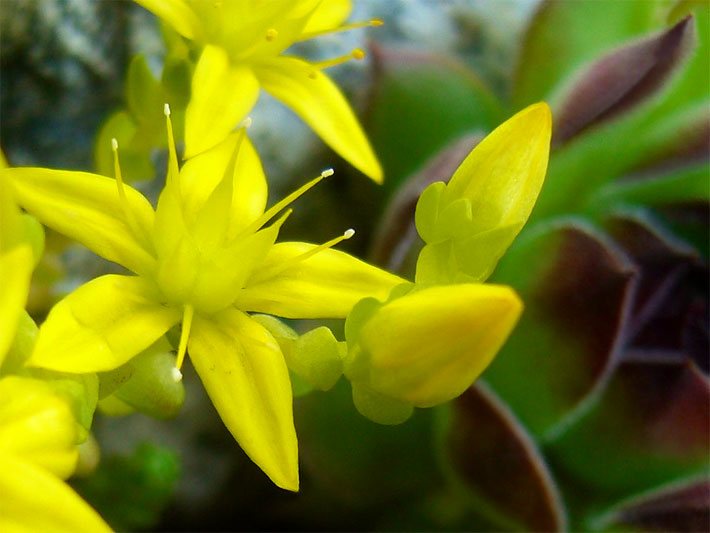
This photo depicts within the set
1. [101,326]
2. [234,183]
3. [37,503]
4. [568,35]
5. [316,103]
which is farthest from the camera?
[568,35]

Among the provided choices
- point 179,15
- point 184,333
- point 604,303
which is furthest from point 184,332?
point 604,303

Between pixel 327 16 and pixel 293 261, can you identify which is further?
pixel 327 16

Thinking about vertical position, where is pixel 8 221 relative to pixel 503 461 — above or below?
above

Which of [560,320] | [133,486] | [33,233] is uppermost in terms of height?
[33,233]

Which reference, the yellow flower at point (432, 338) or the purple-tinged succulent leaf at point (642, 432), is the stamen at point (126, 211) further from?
the purple-tinged succulent leaf at point (642, 432)

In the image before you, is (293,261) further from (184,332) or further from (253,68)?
(253,68)

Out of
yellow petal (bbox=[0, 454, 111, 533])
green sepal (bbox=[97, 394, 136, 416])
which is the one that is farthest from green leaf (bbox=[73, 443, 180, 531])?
yellow petal (bbox=[0, 454, 111, 533])

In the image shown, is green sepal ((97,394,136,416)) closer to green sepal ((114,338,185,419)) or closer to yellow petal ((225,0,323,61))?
green sepal ((114,338,185,419))

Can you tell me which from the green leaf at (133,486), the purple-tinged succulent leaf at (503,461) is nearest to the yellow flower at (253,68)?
the purple-tinged succulent leaf at (503,461)
